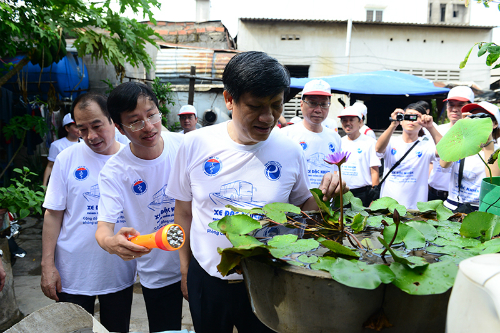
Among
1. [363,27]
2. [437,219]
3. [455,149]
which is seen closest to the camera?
[455,149]

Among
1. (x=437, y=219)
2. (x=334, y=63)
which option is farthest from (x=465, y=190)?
(x=334, y=63)

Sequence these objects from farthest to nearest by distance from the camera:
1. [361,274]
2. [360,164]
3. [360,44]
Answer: [360,44] < [360,164] < [361,274]

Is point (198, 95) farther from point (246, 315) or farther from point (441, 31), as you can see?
point (441, 31)

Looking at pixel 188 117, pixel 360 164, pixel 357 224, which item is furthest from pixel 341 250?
pixel 188 117

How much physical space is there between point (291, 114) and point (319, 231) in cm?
1261

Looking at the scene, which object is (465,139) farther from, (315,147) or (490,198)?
(315,147)

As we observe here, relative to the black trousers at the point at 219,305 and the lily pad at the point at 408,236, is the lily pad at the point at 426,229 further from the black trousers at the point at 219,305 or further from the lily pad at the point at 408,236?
the black trousers at the point at 219,305

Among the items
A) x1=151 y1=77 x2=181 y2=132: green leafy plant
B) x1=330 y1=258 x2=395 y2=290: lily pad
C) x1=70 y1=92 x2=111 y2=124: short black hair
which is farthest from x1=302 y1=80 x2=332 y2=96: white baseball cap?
x1=151 y1=77 x2=181 y2=132: green leafy plant

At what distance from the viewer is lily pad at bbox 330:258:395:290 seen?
664mm

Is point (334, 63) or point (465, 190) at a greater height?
point (334, 63)

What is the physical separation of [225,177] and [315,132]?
7.20 ft

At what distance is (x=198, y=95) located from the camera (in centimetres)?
994

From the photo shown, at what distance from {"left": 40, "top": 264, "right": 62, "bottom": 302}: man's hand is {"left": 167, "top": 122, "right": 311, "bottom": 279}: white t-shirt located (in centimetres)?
104

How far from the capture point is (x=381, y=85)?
8781mm
